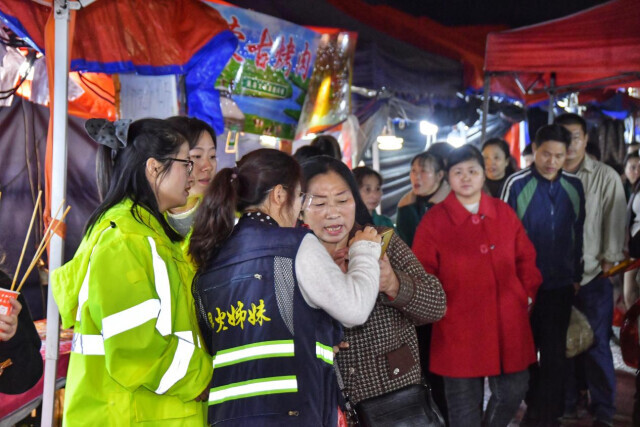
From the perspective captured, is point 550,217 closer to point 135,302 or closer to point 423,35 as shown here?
point 135,302

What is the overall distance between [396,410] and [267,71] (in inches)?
126

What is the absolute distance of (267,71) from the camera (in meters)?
5.09

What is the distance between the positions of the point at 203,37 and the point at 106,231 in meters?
1.96

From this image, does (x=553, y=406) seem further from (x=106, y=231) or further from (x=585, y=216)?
(x=106, y=231)

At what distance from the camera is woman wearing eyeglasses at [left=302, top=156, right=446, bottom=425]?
2.57 metres

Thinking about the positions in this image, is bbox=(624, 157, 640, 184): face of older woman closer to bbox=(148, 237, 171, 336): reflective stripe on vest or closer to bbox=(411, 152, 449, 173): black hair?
bbox=(411, 152, 449, 173): black hair

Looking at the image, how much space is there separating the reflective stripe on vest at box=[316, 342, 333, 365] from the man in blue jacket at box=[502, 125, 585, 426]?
106 inches

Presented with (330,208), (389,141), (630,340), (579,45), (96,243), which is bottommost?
(630,340)

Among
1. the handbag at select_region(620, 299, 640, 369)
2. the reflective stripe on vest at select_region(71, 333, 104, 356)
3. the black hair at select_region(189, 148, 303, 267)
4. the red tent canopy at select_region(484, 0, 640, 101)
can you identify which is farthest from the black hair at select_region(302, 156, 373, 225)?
the red tent canopy at select_region(484, 0, 640, 101)

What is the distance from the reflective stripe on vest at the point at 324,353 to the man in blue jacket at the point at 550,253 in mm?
2692

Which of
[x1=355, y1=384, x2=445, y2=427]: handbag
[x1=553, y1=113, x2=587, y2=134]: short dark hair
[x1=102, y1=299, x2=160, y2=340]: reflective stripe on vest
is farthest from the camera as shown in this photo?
[x1=553, y1=113, x2=587, y2=134]: short dark hair

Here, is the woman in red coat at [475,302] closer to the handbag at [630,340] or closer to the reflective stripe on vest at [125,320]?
the handbag at [630,340]

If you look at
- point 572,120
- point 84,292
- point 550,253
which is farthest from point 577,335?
point 84,292

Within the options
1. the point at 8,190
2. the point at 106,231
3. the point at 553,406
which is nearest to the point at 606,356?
the point at 553,406
